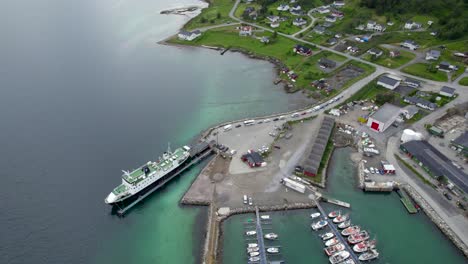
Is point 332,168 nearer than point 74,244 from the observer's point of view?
No

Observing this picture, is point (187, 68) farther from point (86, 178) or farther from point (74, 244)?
point (74, 244)

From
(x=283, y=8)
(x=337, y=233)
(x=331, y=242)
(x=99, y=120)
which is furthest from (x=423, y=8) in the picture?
(x=99, y=120)

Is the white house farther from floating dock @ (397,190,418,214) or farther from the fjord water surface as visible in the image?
the fjord water surface

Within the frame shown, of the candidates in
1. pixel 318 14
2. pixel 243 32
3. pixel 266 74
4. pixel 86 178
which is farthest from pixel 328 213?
pixel 318 14

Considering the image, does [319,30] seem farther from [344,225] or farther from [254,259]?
[254,259]

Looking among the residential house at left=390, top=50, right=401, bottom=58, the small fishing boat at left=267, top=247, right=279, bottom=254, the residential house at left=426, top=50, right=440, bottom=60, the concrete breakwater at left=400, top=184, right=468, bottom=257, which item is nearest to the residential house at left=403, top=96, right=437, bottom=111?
the residential house at left=390, top=50, right=401, bottom=58

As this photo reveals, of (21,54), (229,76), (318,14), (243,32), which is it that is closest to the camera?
(229,76)

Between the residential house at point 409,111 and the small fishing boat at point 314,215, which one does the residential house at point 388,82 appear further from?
the small fishing boat at point 314,215
